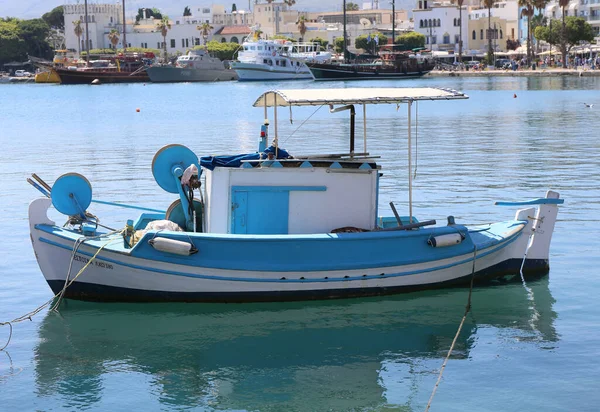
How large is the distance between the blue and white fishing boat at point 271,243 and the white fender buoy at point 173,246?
0.6 inches

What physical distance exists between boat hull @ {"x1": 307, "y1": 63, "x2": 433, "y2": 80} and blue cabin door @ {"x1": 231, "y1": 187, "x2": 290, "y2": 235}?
9312 cm

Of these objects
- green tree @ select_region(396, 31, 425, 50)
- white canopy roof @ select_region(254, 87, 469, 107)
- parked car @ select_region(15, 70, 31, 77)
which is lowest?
white canopy roof @ select_region(254, 87, 469, 107)

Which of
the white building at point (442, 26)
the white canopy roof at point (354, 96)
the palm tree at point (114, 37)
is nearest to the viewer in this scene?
the white canopy roof at point (354, 96)

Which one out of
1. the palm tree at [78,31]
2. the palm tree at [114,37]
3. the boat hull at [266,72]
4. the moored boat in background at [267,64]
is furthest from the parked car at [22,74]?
the moored boat in background at [267,64]

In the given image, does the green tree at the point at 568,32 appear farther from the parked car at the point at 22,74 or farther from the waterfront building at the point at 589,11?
the parked car at the point at 22,74

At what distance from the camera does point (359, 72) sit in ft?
341

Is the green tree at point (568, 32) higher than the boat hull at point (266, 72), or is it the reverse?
the green tree at point (568, 32)

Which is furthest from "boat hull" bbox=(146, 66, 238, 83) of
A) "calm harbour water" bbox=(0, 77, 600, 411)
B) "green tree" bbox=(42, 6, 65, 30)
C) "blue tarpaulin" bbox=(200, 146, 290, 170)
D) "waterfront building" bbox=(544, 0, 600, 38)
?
"blue tarpaulin" bbox=(200, 146, 290, 170)

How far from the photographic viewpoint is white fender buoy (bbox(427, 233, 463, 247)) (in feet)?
37.9

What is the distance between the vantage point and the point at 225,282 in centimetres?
1138

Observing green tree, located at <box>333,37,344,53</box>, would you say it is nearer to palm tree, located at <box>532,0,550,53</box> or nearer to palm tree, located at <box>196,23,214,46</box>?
palm tree, located at <box>196,23,214,46</box>

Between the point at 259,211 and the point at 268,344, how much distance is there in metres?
1.87

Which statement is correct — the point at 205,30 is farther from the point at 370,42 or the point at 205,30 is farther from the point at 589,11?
the point at 589,11

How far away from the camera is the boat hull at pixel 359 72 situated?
104 m
